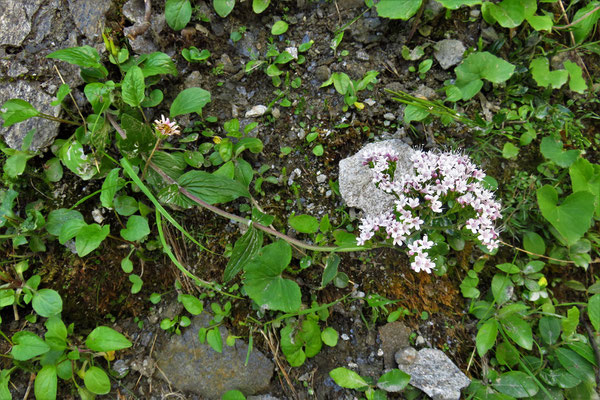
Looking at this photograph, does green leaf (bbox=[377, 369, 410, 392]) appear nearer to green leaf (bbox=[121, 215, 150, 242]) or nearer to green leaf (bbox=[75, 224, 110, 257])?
green leaf (bbox=[121, 215, 150, 242])

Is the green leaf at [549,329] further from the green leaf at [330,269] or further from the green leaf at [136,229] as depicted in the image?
the green leaf at [136,229]

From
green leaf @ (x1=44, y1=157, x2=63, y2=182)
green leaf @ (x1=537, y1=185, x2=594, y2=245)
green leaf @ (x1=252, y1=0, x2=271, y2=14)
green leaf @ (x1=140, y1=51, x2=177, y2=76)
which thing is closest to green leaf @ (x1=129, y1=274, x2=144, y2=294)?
green leaf @ (x1=44, y1=157, x2=63, y2=182)

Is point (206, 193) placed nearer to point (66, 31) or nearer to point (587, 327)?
point (66, 31)

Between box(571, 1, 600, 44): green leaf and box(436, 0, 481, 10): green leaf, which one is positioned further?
box(571, 1, 600, 44): green leaf

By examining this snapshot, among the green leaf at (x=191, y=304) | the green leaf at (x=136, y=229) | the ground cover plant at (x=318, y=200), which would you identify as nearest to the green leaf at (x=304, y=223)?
the ground cover plant at (x=318, y=200)

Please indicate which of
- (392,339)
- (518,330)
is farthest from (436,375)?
(518,330)
